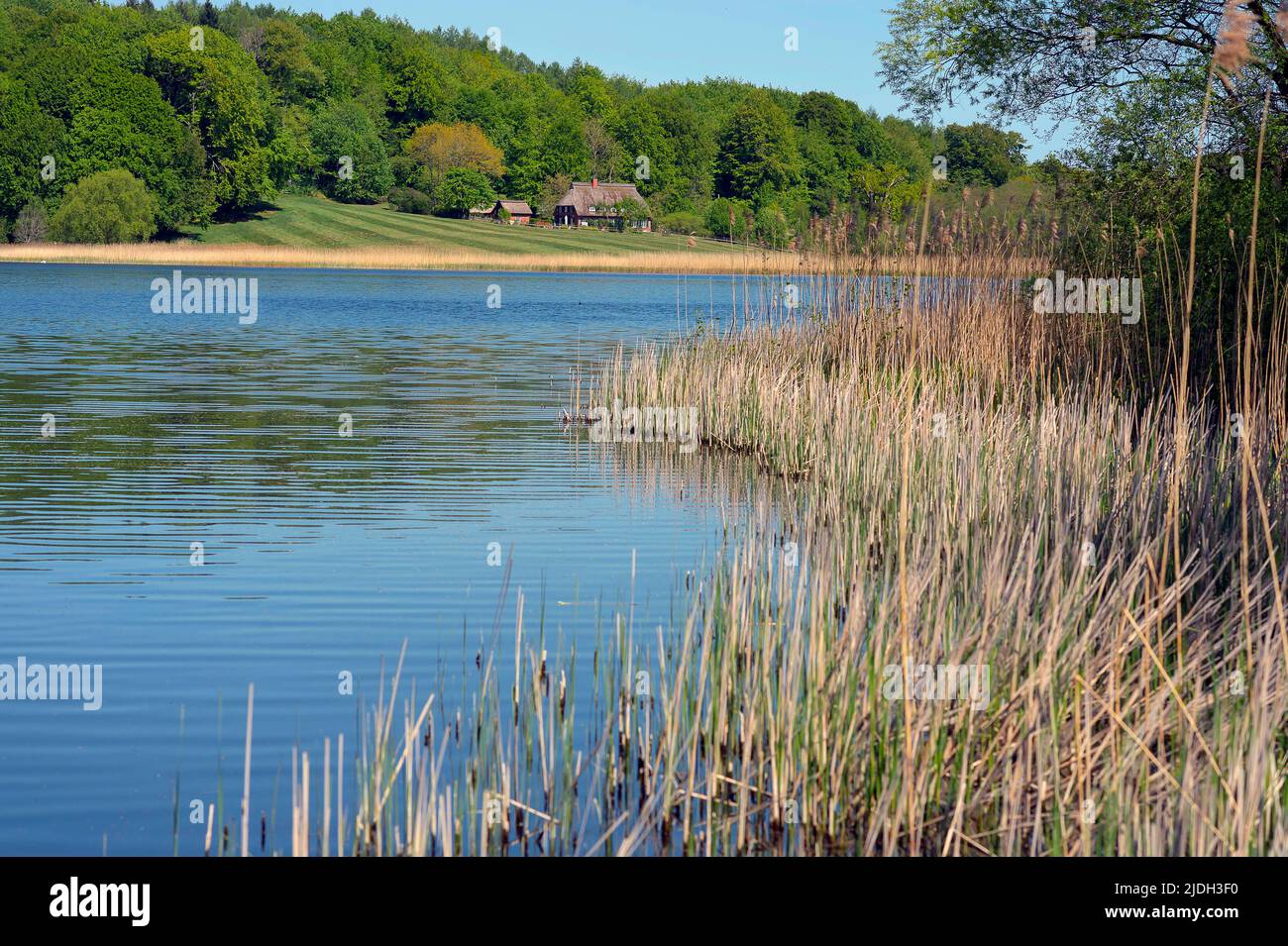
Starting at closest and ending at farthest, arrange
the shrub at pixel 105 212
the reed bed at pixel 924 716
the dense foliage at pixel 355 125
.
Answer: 1. the reed bed at pixel 924 716
2. the shrub at pixel 105 212
3. the dense foliage at pixel 355 125

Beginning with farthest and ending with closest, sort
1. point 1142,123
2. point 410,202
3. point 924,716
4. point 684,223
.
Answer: point 410,202 → point 684,223 → point 1142,123 → point 924,716

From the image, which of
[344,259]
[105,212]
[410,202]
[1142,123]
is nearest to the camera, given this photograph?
[1142,123]

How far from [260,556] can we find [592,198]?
310ft

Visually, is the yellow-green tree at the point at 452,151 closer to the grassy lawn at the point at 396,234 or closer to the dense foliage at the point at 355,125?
the dense foliage at the point at 355,125

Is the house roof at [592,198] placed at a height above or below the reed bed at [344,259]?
above

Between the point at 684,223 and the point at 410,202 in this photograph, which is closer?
the point at 684,223

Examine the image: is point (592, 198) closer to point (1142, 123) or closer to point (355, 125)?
point (355, 125)

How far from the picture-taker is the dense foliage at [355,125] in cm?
7394

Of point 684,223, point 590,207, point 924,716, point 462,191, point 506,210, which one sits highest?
point 462,191

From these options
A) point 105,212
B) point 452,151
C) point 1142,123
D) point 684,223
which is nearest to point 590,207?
point 452,151

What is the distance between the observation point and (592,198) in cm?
10050

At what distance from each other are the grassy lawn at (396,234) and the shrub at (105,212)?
562 cm

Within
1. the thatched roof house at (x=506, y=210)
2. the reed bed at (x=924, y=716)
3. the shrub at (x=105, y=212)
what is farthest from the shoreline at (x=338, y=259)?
the reed bed at (x=924, y=716)
